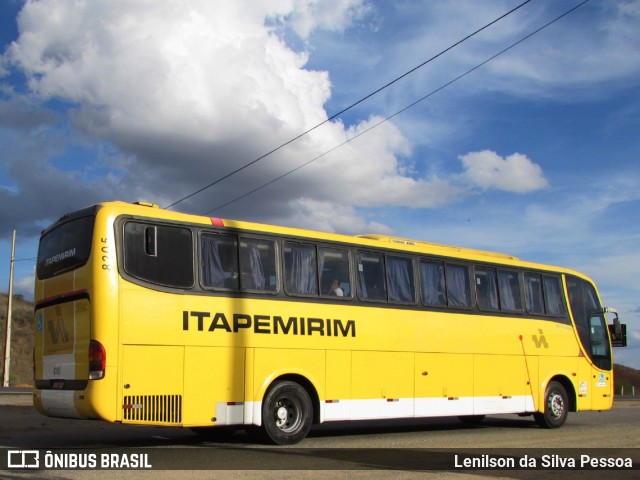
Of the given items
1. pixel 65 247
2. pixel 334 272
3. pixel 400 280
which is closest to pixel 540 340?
pixel 400 280

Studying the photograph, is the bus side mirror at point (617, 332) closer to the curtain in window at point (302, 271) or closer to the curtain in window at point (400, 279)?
the curtain in window at point (400, 279)

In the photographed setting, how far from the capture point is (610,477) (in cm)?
938

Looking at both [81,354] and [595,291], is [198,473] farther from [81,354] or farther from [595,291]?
[595,291]

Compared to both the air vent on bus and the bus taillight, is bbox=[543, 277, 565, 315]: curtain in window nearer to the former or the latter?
the air vent on bus

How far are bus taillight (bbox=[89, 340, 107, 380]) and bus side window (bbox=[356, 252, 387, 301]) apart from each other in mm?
4991

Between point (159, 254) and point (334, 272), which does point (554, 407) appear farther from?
point (159, 254)

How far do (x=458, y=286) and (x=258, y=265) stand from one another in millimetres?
5000

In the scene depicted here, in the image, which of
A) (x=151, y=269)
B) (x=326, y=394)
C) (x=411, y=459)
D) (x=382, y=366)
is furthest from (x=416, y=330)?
(x=151, y=269)

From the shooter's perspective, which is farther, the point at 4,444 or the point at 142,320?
the point at 4,444

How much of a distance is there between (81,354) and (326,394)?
13.9ft

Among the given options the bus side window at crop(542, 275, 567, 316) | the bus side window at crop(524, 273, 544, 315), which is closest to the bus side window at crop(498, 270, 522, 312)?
the bus side window at crop(524, 273, 544, 315)

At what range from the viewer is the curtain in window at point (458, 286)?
51.9 feet

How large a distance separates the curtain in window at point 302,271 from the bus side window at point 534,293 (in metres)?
6.05

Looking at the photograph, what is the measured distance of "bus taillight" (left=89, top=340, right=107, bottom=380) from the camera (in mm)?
10648
